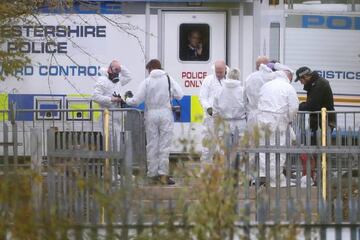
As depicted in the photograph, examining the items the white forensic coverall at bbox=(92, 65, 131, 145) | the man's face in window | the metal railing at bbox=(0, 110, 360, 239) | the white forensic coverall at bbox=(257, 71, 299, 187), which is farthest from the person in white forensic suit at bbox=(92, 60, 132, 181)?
the metal railing at bbox=(0, 110, 360, 239)

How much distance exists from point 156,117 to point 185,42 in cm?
221

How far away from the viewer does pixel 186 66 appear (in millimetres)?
14125

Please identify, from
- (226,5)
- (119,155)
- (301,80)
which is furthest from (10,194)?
(226,5)

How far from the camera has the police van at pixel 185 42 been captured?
14.0 metres

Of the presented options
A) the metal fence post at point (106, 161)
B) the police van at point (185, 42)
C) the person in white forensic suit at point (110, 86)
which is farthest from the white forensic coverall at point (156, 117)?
the police van at point (185, 42)

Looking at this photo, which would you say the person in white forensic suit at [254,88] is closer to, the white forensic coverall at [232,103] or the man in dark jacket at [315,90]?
the white forensic coverall at [232,103]

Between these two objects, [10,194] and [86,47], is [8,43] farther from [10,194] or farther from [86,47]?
[10,194]

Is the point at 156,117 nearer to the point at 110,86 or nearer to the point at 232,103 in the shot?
the point at 232,103

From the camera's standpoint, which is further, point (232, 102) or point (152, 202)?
point (232, 102)

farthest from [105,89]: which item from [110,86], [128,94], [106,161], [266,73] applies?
[106,161]

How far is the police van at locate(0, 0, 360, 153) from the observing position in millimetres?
14000

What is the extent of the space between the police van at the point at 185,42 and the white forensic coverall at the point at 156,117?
164cm

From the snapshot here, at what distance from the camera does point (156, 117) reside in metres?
12.3

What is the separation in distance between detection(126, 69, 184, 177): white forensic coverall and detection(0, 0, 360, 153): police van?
1.64 m
